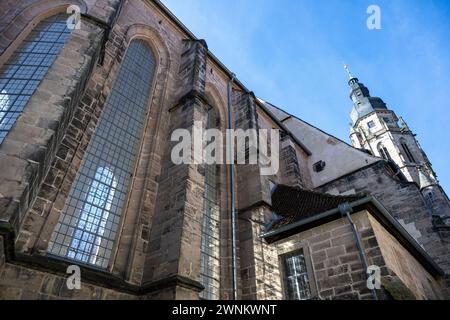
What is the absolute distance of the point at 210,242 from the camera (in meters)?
8.18

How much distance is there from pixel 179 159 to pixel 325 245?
13.2 ft

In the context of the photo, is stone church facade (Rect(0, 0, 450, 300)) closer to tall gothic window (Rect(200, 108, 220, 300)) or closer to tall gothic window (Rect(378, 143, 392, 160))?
tall gothic window (Rect(200, 108, 220, 300))

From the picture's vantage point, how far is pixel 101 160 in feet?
22.9

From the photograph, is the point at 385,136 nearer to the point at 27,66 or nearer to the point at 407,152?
the point at 407,152

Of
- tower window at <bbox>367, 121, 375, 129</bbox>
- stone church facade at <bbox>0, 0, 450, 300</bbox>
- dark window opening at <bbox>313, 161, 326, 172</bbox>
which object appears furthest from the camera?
tower window at <bbox>367, 121, 375, 129</bbox>

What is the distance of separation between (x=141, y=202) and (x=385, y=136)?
29.0 m

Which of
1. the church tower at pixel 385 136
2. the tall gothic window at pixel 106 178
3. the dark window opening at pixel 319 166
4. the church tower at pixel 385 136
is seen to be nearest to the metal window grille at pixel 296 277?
the tall gothic window at pixel 106 178

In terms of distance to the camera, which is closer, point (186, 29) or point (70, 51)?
point (70, 51)

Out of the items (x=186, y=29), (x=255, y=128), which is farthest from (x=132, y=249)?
(x=186, y=29)

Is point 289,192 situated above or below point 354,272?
above

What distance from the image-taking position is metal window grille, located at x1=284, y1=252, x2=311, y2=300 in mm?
6941

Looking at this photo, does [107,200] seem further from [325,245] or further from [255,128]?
[255,128]

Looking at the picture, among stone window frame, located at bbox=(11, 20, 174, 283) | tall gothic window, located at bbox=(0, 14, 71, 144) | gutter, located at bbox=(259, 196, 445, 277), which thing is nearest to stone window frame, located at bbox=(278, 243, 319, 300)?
gutter, located at bbox=(259, 196, 445, 277)

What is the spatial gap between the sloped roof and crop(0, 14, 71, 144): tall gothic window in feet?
21.3
